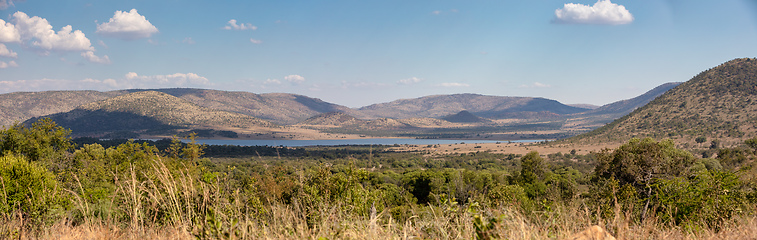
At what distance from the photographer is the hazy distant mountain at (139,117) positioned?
555ft

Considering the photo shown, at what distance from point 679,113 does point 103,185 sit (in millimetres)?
95907

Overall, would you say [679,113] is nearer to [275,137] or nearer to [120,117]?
[275,137]

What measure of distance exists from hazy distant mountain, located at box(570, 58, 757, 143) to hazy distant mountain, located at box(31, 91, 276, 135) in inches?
5936

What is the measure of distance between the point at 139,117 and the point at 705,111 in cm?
19008

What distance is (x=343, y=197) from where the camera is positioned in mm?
10242

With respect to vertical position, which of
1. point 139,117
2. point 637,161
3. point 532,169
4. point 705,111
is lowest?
point 532,169

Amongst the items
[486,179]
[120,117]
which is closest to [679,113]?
[486,179]

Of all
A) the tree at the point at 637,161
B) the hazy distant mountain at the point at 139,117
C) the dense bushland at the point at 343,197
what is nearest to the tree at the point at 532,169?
the dense bushland at the point at 343,197

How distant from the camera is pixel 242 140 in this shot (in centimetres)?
15625

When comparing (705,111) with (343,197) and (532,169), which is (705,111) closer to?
(532,169)

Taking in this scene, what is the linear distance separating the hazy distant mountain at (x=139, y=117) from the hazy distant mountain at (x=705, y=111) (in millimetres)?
150763

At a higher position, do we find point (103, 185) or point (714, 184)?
point (714, 184)

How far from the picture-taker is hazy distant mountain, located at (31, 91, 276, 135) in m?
169

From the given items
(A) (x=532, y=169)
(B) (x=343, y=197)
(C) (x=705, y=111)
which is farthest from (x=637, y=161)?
(C) (x=705, y=111)
